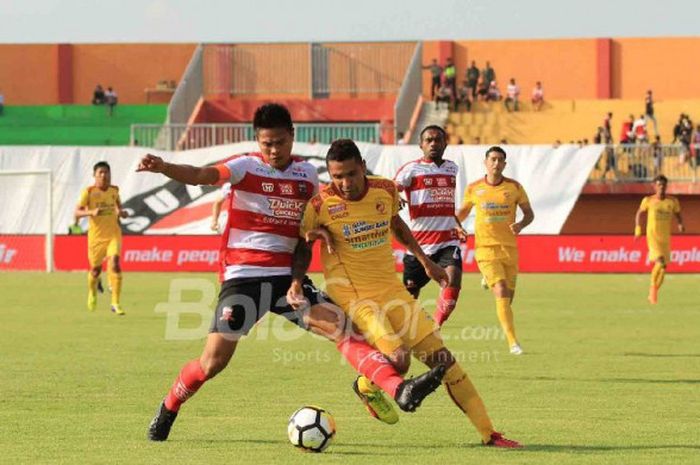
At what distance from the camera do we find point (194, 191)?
37.9m

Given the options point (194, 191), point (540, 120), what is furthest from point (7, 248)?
point (540, 120)

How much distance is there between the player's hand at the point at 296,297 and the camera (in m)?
9.40

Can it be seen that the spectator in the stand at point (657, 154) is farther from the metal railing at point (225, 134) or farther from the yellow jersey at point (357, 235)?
the yellow jersey at point (357, 235)

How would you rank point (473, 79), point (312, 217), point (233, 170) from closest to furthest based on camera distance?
1. point (233, 170)
2. point (312, 217)
3. point (473, 79)

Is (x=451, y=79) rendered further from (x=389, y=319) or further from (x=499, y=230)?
(x=389, y=319)

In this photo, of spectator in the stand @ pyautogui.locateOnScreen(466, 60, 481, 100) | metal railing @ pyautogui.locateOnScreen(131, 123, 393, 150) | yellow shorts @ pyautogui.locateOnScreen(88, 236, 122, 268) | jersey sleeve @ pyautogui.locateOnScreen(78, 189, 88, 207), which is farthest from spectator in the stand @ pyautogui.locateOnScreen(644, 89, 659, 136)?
jersey sleeve @ pyautogui.locateOnScreen(78, 189, 88, 207)

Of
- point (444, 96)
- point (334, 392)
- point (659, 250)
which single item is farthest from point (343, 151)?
point (444, 96)

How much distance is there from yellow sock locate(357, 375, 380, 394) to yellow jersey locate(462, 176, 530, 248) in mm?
5936

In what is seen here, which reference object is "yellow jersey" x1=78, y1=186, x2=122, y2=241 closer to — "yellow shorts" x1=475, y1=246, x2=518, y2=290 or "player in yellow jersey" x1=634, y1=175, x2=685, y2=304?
"yellow shorts" x1=475, y1=246, x2=518, y2=290

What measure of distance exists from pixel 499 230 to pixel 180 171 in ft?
25.3

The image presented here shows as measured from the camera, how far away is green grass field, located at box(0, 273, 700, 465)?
9.36 meters

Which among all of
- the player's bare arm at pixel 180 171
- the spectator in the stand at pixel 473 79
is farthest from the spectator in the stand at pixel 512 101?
the player's bare arm at pixel 180 171

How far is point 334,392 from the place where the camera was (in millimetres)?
12719

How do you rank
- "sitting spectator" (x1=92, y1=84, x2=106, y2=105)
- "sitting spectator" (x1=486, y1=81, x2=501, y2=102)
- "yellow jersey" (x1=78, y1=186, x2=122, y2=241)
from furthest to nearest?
"sitting spectator" (x1=92, y1=84, x2=106, y2=105)
"sitting spectator" (x1=486, y1=81, x2=501, y2=102)
"yellow jersey" (x1=78, y1=186, x2=122, y2=241)
